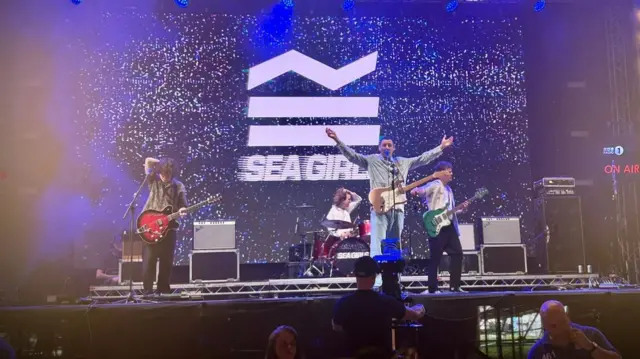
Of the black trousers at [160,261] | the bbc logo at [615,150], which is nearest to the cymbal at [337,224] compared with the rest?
the black trousers at [160,261]

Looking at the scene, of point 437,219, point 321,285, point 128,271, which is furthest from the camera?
point 321,285

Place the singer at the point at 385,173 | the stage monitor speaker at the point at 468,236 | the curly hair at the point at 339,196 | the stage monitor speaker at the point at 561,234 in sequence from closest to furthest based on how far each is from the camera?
the singer at the point at 385,173
the stage monitor speaker at the point at 561,234
the stage monitor speaker at the point at 468,236
the curly hair at the point at 339,196

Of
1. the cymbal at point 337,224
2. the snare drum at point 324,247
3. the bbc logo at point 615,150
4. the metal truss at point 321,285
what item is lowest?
the metal truss at point 321,285

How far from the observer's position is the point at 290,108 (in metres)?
11.4

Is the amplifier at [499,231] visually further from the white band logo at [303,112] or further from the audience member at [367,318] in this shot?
the audience member at [367,318]

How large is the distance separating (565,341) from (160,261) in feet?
18.9

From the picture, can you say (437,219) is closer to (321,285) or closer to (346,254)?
(346,254)

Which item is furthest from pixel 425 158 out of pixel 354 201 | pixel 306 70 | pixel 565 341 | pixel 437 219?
pixel 565 341

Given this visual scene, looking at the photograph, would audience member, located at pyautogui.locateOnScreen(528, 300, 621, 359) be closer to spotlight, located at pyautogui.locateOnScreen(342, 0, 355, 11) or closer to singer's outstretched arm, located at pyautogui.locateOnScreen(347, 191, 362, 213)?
singer's outstretched arm, located at pyautogui.locateOnScreen(347, 191, 362, 213)

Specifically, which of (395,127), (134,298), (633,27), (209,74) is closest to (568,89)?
(633,27)

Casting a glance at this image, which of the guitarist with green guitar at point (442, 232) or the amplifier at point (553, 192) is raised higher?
the amplifier at point (553, 192)

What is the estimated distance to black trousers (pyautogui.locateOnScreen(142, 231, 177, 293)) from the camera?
8479 mm

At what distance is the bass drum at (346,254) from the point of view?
9.79 m

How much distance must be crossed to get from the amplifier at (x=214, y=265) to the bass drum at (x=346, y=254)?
1.55 meters
